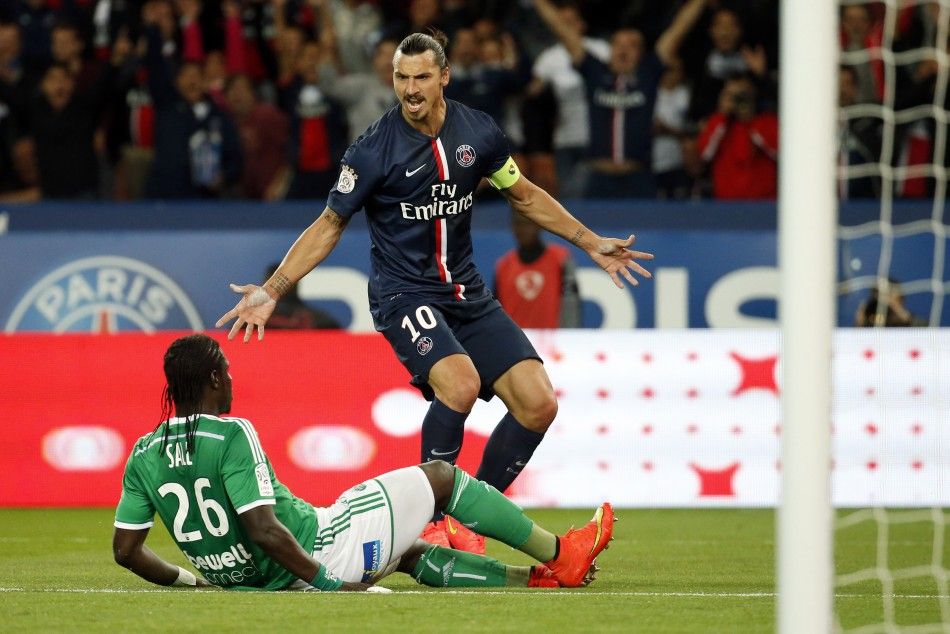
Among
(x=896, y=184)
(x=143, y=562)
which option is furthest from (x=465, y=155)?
(x=896, y=184)

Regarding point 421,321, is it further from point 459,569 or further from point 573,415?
point 573,415

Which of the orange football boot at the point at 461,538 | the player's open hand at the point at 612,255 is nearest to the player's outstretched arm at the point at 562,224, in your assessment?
the player's open hand at the point at 612,255

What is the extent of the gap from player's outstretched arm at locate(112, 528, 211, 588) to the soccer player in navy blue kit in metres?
1.13

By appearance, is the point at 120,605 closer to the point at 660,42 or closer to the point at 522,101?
the point at 522,101

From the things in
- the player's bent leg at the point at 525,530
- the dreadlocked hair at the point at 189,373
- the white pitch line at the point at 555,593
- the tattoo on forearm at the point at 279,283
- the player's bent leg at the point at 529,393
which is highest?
the tattoo on forearm at the point at 279,283

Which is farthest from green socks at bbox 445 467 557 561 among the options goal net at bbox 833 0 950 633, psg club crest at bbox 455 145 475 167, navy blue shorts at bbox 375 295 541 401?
goal net at bbox 833 0 950 633

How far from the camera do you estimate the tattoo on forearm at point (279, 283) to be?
261 inches

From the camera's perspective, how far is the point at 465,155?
7.00 m

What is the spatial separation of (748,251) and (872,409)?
2.33 metres

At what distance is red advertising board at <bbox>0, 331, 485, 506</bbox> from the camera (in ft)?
33.8

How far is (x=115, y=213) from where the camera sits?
495 inches

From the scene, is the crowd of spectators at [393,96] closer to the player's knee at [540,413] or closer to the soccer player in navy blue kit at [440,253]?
the soccer player in navy blue kit at [440,253]

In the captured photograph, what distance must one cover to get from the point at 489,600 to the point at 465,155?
2.14m

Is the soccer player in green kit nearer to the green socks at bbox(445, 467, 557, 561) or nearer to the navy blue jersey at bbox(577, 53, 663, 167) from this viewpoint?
the green socks at bbox(445, 467, 557, 561)
